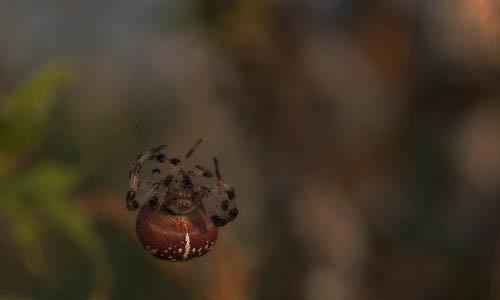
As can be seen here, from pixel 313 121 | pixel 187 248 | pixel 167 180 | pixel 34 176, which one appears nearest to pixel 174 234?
pixel 187 248

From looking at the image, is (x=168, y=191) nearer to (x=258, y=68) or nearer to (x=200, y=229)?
(x=200, y=229)

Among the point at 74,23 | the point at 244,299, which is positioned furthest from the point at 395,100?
the point at 74,23

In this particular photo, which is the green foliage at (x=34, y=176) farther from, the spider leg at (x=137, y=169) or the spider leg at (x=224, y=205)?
the spider leg at (x=224, y=205)

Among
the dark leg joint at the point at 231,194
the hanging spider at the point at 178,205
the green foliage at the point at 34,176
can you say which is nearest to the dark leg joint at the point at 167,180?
the hanging spider at the point at 178,205

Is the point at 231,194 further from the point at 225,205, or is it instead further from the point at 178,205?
the point at 178,205

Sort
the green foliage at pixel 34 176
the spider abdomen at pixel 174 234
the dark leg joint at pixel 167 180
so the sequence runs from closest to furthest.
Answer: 1. the spider abdomen at pixel 174 234
2. the dark leg joint at pixel 167 180
3. the green foliage at pixel 34 176
